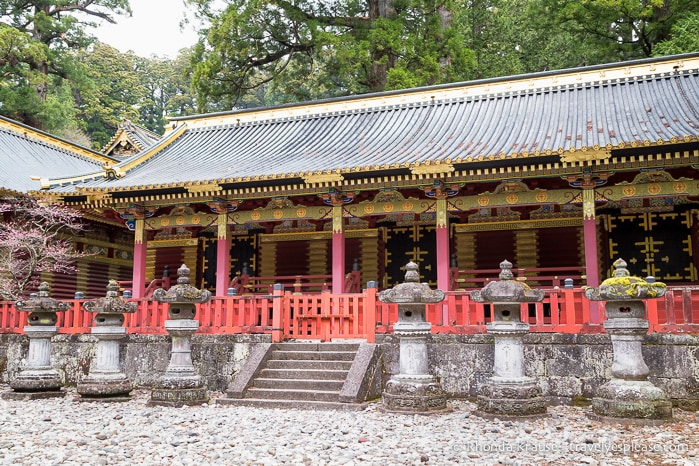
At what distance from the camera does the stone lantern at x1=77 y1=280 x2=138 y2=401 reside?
36.7 feet

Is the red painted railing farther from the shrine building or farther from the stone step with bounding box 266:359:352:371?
the shrine building

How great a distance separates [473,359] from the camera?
10695mm

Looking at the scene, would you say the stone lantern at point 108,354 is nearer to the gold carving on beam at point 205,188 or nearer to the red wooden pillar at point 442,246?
the gold carving on beam at point 205,188

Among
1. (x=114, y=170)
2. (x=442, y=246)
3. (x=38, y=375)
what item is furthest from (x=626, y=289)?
(x=114, y=170)

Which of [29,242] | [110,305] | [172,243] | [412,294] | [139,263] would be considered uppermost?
[172,243]

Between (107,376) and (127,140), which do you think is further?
(127,140)

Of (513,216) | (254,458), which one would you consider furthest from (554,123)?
(254,458)

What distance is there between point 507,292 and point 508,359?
1.00 metres

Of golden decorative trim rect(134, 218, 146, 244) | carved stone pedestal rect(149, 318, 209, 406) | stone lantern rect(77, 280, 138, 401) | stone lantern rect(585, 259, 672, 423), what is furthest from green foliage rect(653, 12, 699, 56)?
stone lantern rect(77, 280, 138, 401)

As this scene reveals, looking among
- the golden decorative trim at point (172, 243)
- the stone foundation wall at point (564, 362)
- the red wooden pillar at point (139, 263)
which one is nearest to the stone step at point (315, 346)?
the stone foundation wall at point (564, 362)

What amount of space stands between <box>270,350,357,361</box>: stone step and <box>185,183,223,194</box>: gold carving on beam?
453cm

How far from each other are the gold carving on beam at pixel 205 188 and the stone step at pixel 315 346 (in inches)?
174

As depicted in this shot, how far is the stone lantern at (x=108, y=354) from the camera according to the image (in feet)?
36.7

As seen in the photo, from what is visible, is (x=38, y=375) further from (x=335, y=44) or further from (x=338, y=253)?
(x=335, y=44)
